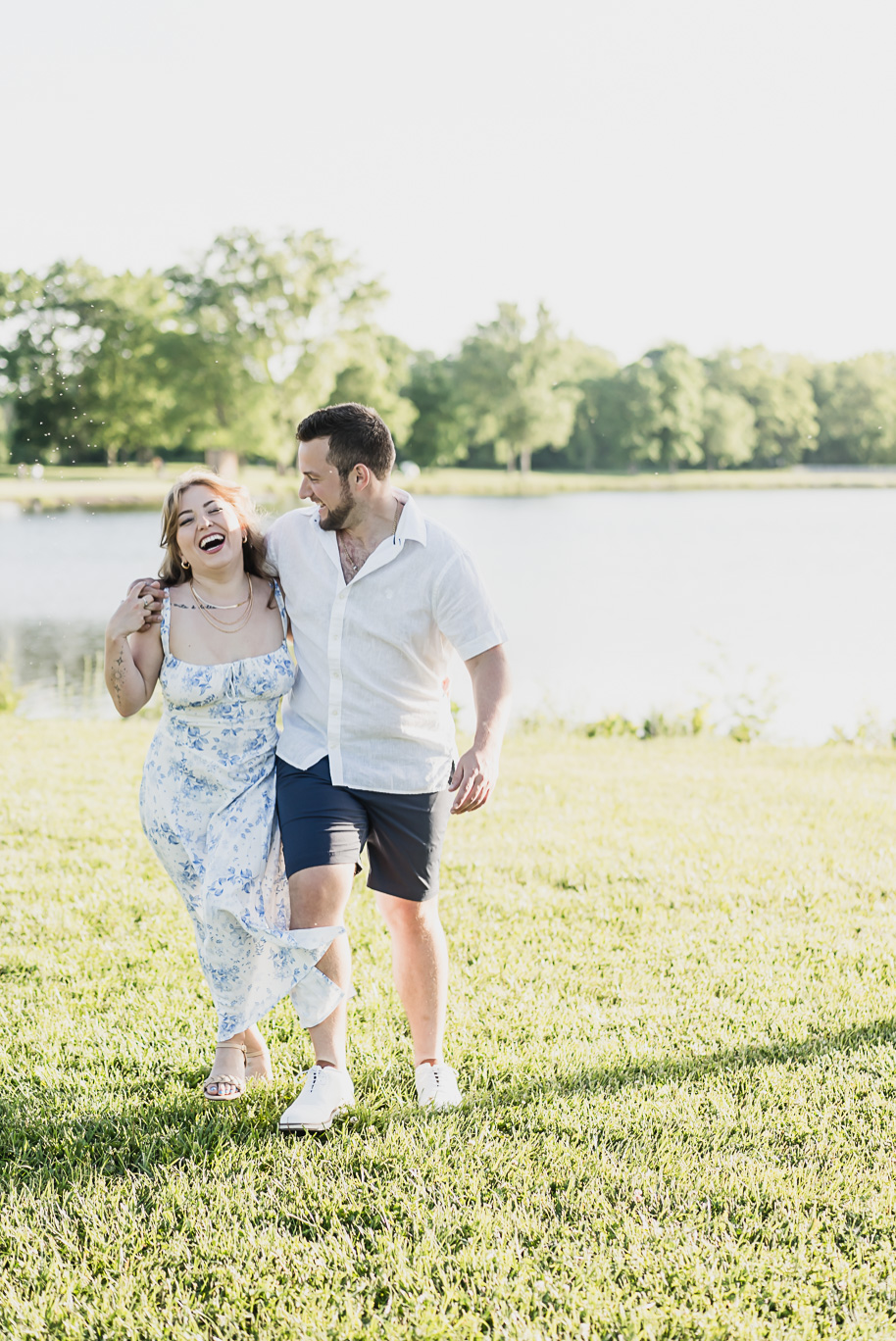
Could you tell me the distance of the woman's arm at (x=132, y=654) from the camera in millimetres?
3037

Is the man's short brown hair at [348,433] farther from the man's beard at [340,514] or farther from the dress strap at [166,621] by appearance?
the dress strap at [166,621]

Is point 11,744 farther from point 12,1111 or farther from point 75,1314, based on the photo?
point 75,1314

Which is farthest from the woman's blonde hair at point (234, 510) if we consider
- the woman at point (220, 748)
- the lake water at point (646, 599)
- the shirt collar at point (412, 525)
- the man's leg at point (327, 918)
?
the man's leg at point (327, 918)

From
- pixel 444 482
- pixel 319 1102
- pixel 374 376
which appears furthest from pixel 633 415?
pixel 319 1102

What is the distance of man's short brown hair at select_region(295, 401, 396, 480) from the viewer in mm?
3004

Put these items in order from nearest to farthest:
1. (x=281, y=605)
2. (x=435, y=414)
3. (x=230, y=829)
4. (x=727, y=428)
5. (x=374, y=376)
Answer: (x=230, y=829), (x=281, y=605), (x=727, y=428), (x=374, y=376), (x=435, y=414)

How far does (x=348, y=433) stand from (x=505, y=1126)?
1.89 metres

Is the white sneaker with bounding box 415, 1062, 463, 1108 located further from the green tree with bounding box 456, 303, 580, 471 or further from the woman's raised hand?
the green tree with bounding box 456, 303, 580, 471

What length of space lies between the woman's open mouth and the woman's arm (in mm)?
202

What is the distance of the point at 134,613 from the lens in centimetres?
306

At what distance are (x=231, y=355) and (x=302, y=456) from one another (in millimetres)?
37661

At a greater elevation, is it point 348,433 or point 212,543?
point 348,433

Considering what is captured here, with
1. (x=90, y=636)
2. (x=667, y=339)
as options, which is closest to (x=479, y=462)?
(x=667, y=339)

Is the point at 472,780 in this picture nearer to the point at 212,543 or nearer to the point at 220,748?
the point at 220,748
